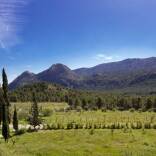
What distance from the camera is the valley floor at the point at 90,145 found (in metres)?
64.4

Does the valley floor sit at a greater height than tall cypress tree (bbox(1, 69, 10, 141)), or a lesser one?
lesser

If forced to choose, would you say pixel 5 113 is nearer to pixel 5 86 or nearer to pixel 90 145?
pixel 5 86

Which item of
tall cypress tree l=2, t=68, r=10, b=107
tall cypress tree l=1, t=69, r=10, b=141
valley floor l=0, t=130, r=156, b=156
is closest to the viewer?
valley floor l=0, t=130, r=156, b=156

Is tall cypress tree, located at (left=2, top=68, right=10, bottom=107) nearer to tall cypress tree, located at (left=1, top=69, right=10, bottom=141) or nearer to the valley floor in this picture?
tall cypress tree, located at (left=1, top=69, right=10, bottom=141)

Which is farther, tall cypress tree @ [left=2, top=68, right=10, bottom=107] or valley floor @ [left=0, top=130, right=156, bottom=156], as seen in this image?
tall cypress tree @ [left=2, top=68, right=10, bottom=107]

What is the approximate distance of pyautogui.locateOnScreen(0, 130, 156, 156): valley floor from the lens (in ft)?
211

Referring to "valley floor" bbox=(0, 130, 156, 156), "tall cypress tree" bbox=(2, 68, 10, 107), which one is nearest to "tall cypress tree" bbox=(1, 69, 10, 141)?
"tall cypress tree" bbox=(2, 68, 10, 107)

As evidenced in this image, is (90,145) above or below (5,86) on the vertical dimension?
below

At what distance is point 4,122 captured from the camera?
299 ft

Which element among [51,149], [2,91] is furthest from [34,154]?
[2,91]

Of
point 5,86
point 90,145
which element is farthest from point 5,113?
point 90,145

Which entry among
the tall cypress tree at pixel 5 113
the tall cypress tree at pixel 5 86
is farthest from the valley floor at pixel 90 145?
the tall cypress tree at pixel 5 86

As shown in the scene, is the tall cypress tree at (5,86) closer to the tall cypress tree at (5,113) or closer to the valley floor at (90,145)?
the tall cypress tree at (5,113)

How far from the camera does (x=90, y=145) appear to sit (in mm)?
74188
